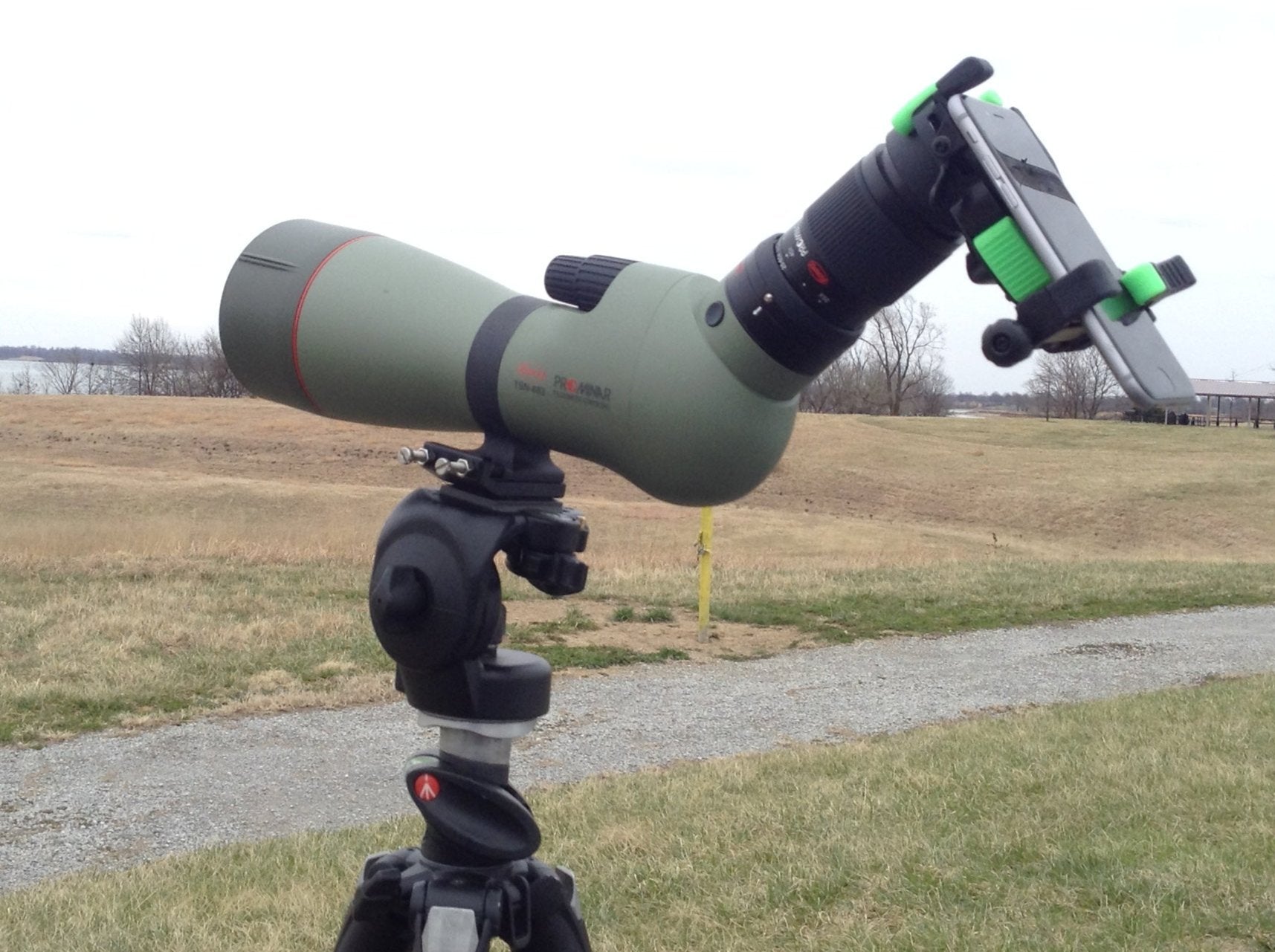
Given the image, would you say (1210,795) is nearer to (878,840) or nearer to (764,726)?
(878,840)

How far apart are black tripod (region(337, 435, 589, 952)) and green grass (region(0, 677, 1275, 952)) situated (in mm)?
1786

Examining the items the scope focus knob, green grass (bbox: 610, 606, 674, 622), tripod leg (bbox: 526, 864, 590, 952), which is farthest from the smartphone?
green grass (bbox: 610, 606, 674, 622)

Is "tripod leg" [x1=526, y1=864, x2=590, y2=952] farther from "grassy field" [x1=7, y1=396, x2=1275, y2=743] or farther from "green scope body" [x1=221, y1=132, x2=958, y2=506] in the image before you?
"grassy field" [x1=7, y1=396, x2=1275, y2=743]

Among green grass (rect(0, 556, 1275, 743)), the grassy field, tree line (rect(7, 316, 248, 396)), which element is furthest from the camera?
tree line (rect(7, 316, 248, 396))

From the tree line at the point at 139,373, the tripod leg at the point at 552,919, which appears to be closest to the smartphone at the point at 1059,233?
the tripod leg at the point at 552,919

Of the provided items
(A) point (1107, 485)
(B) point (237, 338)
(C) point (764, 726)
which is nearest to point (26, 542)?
(C) point (764, 726)

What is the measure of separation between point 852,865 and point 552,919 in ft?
8.39

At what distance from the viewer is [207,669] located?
27.1 ft

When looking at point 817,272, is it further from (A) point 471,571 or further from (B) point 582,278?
(A) point 471,571

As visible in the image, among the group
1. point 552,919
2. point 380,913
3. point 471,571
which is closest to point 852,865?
point 552,919

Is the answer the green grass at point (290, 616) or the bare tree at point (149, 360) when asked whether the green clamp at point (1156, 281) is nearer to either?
the green grass at point (290, 616)

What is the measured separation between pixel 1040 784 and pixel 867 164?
4467mm

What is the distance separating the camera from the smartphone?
1.51 metres

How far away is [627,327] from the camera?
84.0 inches
